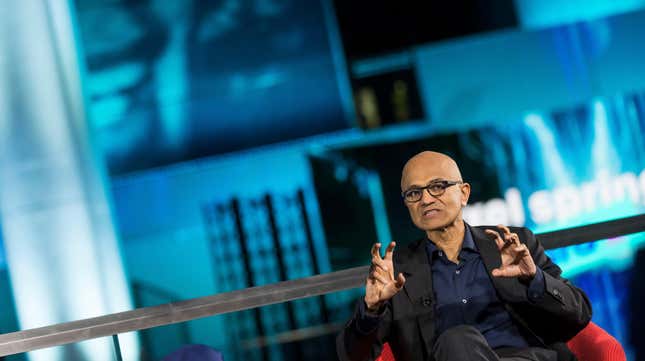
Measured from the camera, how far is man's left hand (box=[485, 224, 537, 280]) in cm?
A: 199

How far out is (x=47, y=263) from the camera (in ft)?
16.7

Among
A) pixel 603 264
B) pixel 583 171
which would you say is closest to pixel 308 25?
A: pixel 583 171

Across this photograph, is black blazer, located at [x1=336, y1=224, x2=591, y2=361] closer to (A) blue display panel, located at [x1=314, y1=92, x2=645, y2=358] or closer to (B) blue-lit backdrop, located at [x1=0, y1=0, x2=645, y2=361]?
(B) blue-lit backdrop, located at [x1=0, y1=0, x2=645, y2=361]

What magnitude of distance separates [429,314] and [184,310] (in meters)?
0.87

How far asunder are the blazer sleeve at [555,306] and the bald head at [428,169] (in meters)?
0.25

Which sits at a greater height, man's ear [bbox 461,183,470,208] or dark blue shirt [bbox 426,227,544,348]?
man's ear [bbox 461,183,470,208]

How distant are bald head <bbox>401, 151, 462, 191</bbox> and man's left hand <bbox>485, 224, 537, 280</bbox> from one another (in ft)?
0.96

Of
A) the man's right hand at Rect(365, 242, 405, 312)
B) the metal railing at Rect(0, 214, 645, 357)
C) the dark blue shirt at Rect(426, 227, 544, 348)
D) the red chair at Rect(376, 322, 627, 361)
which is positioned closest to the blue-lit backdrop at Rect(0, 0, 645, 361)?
the metal railing at Rect(0, 214, 645, 357)

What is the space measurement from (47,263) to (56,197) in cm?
41

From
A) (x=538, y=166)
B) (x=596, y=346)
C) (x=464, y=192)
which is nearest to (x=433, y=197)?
(x=464, y=192)

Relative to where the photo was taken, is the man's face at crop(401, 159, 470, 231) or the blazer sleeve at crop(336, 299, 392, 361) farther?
the man's face at crop(401, 159, 470, 231)

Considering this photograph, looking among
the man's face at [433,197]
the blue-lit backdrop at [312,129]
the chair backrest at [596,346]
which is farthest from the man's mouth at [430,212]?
the blue-lit backdrop at [312,129]

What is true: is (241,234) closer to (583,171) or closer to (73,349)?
(583,171)

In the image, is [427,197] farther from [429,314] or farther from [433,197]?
[429,314]
